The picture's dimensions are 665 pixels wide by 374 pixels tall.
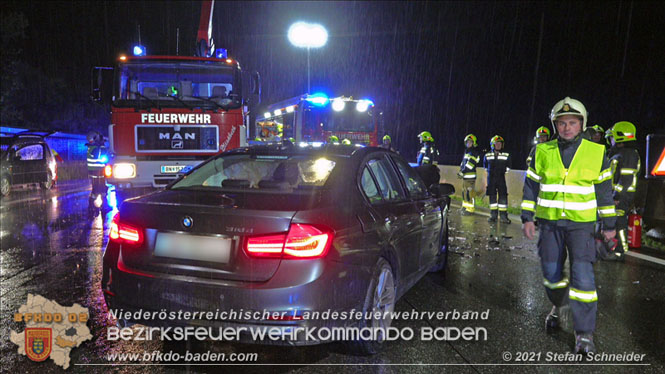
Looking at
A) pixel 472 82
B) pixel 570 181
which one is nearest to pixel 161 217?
pixel 570 181

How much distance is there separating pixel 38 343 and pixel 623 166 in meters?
6.80

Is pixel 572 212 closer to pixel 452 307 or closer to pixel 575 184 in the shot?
pixel 575 184

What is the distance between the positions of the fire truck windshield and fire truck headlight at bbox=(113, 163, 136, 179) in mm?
1124

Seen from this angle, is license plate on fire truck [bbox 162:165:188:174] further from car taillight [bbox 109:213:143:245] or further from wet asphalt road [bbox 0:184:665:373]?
car taillight [bbox 109:213:143:245]

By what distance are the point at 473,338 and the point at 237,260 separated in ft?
6.87

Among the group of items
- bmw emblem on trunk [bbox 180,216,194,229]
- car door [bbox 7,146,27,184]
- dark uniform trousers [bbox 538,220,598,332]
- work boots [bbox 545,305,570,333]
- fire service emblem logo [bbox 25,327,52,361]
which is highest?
bmw emblem on trunk [bbox 180,216,194,229]

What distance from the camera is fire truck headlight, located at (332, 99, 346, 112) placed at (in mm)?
18562

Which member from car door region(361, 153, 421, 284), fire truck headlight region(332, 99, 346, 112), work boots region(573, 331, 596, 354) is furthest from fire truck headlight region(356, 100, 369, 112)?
work boots region(573, 331, 596, 354)

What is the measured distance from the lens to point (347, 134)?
61.4 ft

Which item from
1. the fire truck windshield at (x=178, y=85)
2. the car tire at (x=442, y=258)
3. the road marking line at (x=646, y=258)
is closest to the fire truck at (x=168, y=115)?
the fire truck windshield at (x=178, y=85)

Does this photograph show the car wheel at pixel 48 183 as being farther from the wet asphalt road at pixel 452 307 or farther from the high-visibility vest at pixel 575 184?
the high-visibility vest at pixel 575 184

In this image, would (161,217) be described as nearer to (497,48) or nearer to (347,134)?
(347,134)

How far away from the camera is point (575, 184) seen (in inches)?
151

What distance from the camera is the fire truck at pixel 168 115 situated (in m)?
8.95
